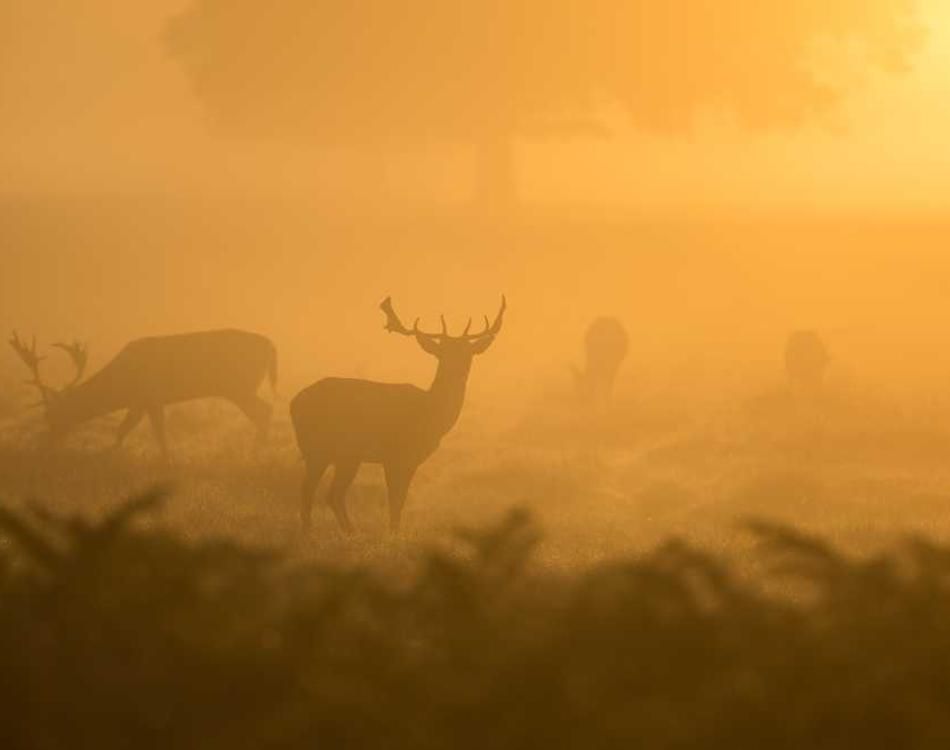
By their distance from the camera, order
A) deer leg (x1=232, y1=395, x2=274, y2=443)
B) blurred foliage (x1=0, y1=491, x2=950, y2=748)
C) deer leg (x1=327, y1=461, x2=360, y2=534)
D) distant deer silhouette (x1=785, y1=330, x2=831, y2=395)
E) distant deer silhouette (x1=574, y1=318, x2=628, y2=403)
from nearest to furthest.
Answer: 1. blurred foliage (x1=0, y1=491, x2=950, y2=748)
2. deer leg (x1=327, y1=461, x2=360, y2=534)
3. deer leg (x1=232, y1=395, x2=274, y2=443)
4. distant deer silhouette (x1=785, y1=330, x2=831, y2=395)
5. distant deer silhouette (x1=574, y1=318, x2=628, y2=403)

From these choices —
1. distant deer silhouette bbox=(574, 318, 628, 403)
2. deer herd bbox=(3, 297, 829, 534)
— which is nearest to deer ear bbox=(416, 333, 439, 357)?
deer herd bbox=(3, 297, 829, 534)

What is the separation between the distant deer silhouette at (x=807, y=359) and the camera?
20359 millimetres

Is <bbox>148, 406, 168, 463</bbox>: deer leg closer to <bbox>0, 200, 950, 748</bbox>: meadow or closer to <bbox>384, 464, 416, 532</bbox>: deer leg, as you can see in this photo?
<bbox>0, 200, 950, 748</bbox>: meadow

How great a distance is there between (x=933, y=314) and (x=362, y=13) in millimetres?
22589

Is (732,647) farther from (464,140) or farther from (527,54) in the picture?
(464,140)

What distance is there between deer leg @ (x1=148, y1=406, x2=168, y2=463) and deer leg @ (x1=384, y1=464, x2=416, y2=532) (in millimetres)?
3987

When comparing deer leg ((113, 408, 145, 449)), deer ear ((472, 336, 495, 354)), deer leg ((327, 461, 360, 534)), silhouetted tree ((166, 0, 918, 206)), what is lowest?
deer leg ((327, 461, 360, 534))

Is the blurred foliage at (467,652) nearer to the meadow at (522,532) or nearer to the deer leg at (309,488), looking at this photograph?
the meadow at (522,532)

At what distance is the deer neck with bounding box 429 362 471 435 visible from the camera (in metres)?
12.7

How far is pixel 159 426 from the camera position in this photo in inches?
654

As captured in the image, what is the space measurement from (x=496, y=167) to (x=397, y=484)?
36184 millimetres

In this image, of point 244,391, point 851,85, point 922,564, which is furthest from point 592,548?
point 851,85

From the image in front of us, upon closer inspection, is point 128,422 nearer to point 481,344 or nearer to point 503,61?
point 481,344

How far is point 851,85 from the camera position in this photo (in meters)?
47.7
